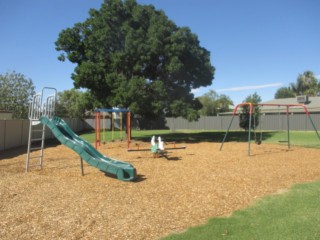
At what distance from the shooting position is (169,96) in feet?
70.9

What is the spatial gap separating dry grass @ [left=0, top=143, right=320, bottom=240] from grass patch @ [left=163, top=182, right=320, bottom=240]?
345 millimetres

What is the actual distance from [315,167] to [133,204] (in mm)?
7564

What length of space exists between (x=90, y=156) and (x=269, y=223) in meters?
5.66

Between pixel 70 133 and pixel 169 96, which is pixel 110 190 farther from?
pixel 169 96

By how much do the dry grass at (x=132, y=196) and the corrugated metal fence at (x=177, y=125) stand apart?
27.2 feet

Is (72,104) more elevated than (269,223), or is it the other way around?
(72,104)

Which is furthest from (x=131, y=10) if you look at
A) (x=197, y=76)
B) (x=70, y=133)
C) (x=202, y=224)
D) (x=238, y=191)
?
(x=202, y=224)

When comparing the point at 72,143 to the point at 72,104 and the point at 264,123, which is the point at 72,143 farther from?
the point at 72,104

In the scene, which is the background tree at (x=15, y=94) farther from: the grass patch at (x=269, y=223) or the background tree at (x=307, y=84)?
the background tree at (x=307, y=84)

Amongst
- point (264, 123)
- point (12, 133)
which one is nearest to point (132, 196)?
point (12, 133)

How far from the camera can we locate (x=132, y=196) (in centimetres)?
723

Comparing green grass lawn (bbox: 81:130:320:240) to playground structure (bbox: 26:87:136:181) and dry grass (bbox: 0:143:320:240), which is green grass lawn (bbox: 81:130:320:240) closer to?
dry grass (bbox: 0:143:320:240)

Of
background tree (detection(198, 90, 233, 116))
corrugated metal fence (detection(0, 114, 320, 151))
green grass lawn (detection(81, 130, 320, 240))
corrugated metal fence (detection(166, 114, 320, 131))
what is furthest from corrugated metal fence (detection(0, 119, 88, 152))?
background tree (detection(198, 90, 233, 116))

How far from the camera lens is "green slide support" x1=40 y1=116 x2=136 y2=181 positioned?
346 inches
